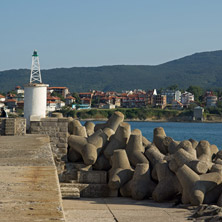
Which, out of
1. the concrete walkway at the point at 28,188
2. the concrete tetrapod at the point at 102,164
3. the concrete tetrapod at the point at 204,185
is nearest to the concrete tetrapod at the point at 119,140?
the concrete tetrapod at the point at 102,164

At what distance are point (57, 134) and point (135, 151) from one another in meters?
1.75

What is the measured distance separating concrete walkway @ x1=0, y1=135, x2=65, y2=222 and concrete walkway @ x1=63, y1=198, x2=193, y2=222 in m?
1.10

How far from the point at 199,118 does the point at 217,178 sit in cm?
11494

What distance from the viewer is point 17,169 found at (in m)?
5.72

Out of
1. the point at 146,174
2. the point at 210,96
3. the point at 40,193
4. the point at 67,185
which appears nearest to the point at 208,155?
the point at 146,174

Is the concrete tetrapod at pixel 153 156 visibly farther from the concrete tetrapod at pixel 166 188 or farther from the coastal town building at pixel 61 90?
the coastal town building at pixel 61 90

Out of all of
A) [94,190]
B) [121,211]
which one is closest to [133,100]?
[94,190]

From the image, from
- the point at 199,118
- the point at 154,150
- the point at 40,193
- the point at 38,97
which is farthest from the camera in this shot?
the point at 199,118

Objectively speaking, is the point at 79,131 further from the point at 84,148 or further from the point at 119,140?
the point at 84,148

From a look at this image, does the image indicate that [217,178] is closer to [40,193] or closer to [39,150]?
[39,150]

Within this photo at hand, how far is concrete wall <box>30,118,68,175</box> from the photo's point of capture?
10792 mm

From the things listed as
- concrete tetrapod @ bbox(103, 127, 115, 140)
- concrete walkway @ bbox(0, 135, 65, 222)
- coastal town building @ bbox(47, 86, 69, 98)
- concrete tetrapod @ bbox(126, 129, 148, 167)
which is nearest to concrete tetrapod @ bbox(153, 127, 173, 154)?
concrete tetrapod @ bbox(103, 127, 115, 140)

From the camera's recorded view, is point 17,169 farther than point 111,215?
No

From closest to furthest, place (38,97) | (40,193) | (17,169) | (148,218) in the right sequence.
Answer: (40,193) → (17,169) → (148,218) → (38,97)
